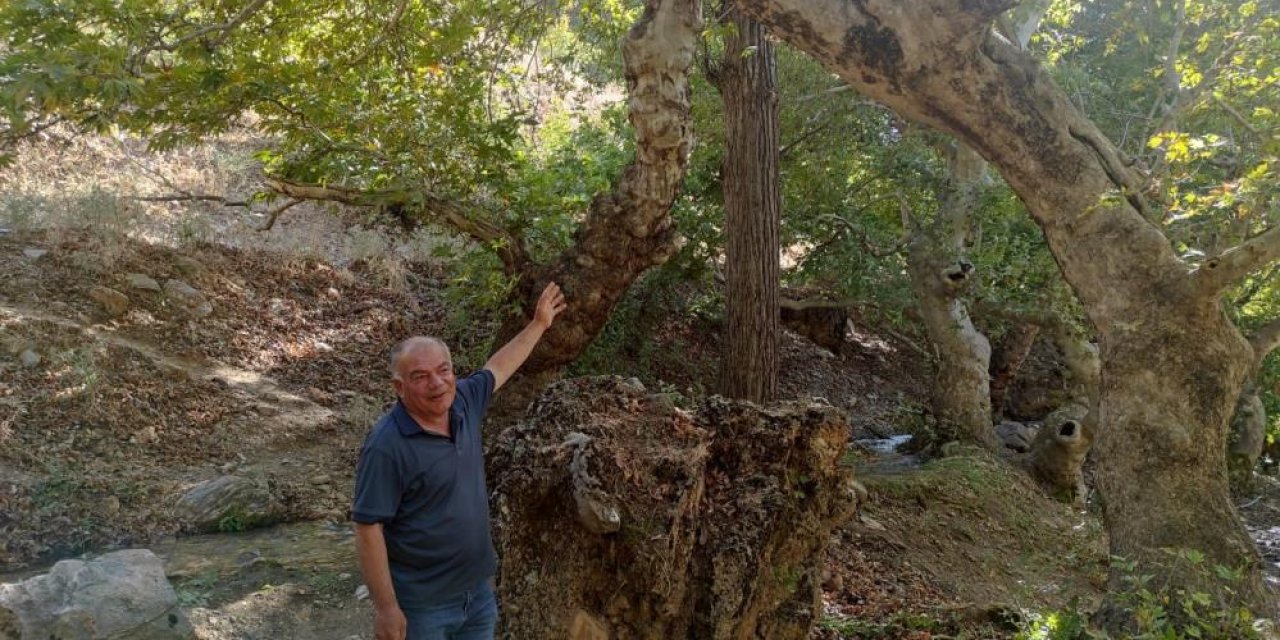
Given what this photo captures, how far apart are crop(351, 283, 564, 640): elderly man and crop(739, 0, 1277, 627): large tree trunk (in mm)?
2599

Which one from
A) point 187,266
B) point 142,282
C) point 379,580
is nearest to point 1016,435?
point 187,266

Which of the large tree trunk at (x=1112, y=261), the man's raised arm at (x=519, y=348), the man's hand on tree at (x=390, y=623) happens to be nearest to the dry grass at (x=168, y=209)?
the man's raised arm at (x=519, y=348)

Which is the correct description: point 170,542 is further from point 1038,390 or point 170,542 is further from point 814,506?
point 1038,390

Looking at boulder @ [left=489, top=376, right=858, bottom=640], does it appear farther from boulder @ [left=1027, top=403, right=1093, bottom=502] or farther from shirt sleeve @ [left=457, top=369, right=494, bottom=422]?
boulder @ [left=1027, top=403, right=1093, bottom=502]

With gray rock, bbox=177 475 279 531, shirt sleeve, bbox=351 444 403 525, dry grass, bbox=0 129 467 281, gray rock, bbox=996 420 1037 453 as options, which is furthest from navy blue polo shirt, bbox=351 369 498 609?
gray rock, bbox=996 420 1037 453

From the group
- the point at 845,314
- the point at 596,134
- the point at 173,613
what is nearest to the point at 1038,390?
the point at 845,314

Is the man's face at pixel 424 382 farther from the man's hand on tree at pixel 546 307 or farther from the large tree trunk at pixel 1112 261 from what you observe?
the large tree trunk at pixel 1112 261

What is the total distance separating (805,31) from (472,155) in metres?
3.24

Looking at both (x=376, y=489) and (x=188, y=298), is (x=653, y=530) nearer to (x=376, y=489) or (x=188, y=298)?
(x=376, y=489)

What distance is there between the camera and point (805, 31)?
469 centimetres

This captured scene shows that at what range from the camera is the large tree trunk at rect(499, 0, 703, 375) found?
6195mm

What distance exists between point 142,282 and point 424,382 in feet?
26.0

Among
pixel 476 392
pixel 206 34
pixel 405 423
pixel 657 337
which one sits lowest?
pixel 405 423

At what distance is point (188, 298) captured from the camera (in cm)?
1009
